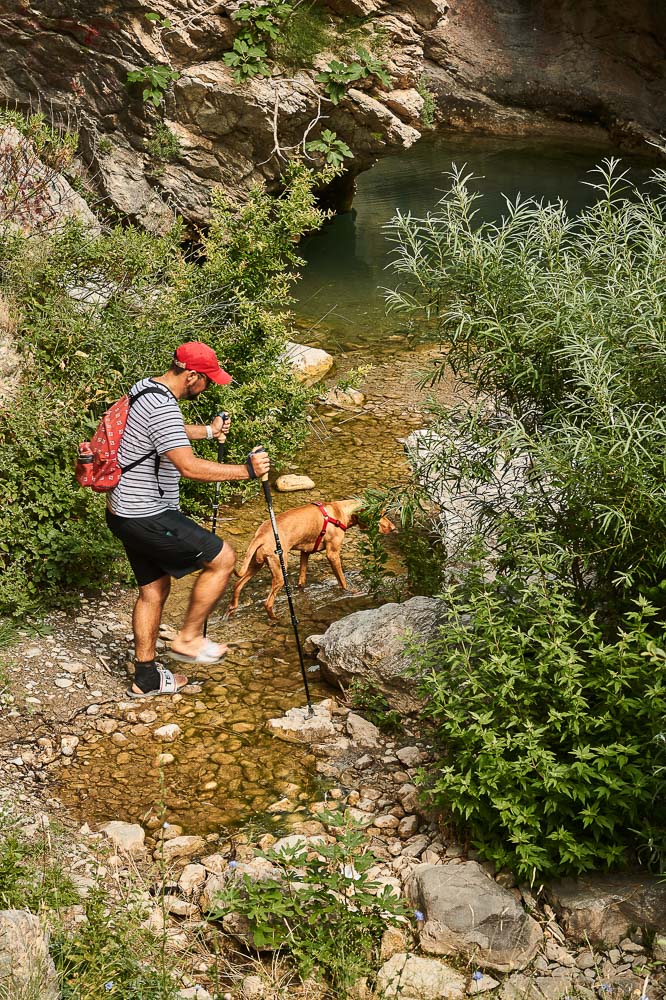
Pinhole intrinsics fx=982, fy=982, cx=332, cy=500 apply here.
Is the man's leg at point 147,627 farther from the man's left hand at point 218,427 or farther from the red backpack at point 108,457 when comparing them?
the man's left hand at point 218,427

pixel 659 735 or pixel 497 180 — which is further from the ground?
A: pixel 659 735

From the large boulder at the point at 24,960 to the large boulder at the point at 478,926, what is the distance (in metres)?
1.62

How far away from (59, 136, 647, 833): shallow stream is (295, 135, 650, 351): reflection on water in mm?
54

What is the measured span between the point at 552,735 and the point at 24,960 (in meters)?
2.38

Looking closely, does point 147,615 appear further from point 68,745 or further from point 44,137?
point 44,137

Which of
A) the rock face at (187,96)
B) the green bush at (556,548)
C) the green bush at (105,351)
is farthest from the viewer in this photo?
the rock face at (187,96)

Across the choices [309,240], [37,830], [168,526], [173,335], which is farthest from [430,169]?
[37,830]

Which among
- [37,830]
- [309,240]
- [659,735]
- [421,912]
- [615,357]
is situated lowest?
[309,240]

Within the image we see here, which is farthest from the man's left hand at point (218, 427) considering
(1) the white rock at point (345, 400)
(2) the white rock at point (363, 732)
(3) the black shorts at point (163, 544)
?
(1) the white rock at point (345, 400)

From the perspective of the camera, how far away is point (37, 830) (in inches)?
186

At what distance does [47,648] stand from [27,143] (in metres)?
6.23

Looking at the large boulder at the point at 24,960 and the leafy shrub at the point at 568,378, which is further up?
the leafy shrub at the point at 568,378

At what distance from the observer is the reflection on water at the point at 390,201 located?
13.3 metres

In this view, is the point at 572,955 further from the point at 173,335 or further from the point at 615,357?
the point at 173,335
